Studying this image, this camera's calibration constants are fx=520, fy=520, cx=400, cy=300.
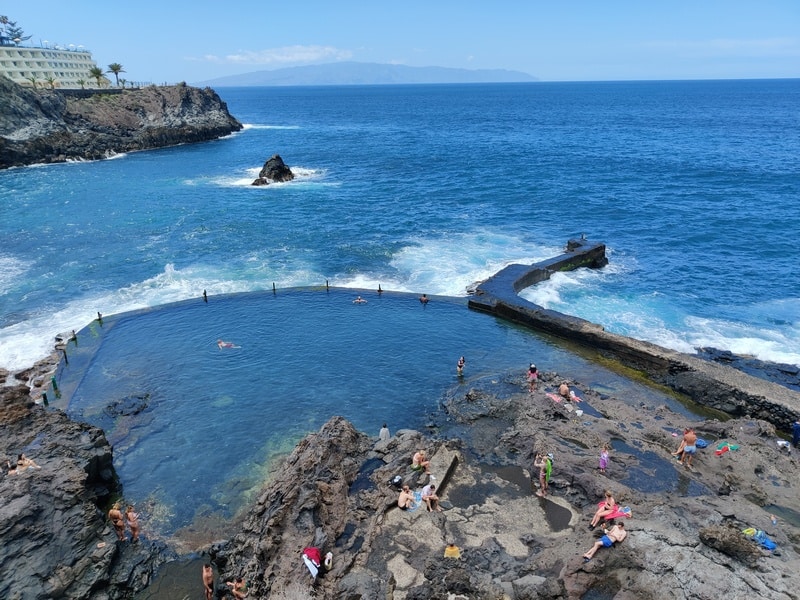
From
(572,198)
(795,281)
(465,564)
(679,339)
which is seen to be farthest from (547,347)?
(572,198)

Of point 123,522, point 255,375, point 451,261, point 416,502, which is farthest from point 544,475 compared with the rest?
point 451,261

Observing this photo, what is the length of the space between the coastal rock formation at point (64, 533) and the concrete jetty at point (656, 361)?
27546 mm

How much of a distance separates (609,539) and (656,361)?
19.6 metres

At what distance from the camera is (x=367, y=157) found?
112875 millimetres

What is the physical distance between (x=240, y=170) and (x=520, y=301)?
74212 millimetres

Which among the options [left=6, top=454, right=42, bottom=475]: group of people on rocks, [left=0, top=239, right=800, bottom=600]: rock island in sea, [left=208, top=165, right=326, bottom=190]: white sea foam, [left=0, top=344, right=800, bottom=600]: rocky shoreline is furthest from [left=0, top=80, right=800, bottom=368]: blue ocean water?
[left=6, top=454, right=42, bottom=475]: group of people on rocks

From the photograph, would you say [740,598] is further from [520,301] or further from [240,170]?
[240,170]

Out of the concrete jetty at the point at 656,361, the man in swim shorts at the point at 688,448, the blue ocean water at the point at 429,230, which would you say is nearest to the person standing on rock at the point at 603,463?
the man in swim shorts at the point at 688,448

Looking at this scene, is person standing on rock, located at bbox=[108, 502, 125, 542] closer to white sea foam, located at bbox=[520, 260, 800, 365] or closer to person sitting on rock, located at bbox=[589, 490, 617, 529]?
person sitting on rock, located at bbox=[589, 490, 617, 529]

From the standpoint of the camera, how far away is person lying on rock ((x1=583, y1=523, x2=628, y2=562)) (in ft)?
52.0

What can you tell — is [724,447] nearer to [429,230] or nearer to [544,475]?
[544,475]

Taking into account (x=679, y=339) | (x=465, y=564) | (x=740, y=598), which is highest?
(x=740, y=598)

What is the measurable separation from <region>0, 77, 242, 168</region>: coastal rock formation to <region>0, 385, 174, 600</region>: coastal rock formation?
102686 millimetres

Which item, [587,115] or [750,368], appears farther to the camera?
[587,115]
